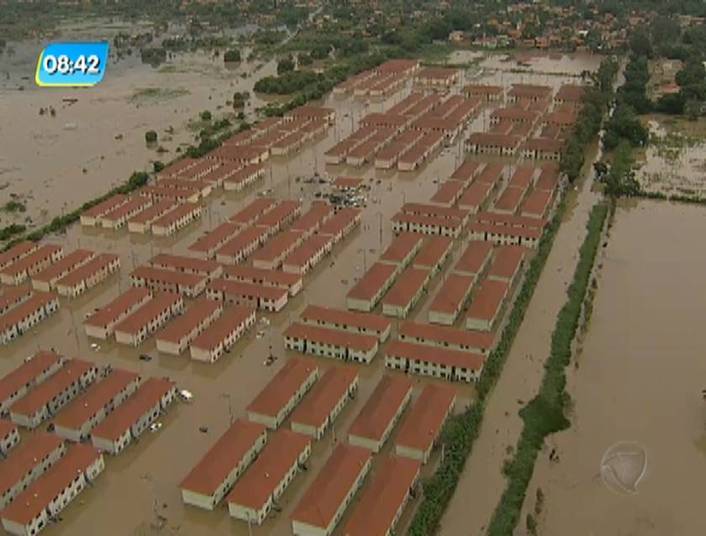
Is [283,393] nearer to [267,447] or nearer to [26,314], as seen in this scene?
[267,447]

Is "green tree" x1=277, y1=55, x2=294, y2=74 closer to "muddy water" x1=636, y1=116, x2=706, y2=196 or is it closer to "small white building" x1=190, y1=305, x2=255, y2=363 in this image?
"muddy water" x1=636, y1=116, x2=706, y2=196

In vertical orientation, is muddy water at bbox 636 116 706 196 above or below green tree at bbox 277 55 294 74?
below

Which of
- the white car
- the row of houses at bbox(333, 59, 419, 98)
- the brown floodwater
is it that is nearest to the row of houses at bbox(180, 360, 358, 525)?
the brown floodwater

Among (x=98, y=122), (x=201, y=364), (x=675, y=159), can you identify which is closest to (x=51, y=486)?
(x=201, y=364)

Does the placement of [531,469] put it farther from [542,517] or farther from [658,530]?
[658,530]

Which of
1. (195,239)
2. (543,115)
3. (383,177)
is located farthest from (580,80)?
(195,239)
